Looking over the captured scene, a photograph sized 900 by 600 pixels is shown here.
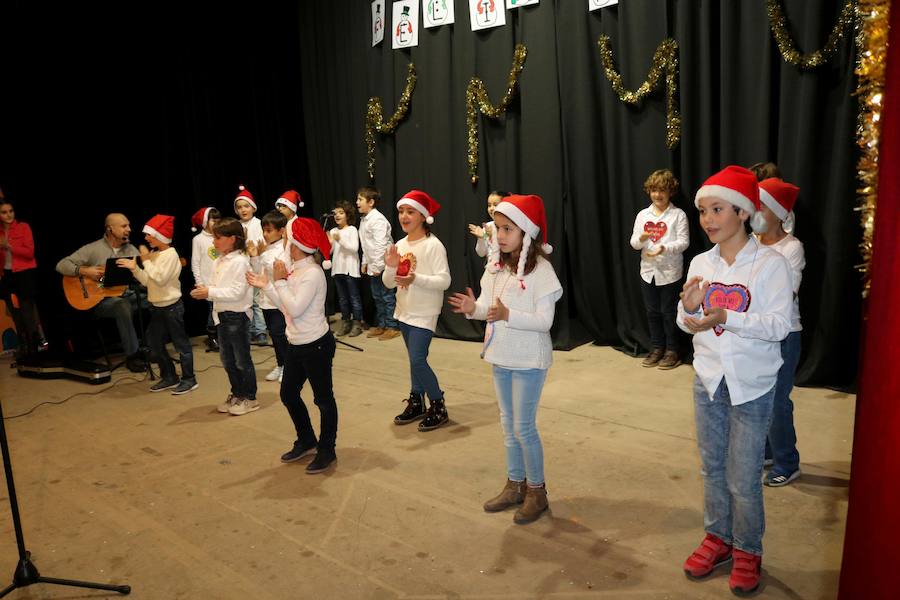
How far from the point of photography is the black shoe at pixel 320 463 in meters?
4.00

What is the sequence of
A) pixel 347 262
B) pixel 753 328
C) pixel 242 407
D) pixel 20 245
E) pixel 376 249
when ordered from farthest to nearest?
1. pixel 347 262
2. pixel 376 249
3. pixel 20 245
4. pixel 242 407
5. pixel 753 328

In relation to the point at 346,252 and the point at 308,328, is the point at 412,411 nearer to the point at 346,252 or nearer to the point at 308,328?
the point at 308,328

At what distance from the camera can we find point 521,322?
3.11 metres

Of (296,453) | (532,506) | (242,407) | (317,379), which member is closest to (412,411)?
(296,453)

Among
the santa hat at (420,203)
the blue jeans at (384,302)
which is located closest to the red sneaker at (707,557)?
the santa hat at (420,203)

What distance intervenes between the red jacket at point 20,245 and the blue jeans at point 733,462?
684 cm

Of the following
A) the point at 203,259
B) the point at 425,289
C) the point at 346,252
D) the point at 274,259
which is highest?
the point at 274,259

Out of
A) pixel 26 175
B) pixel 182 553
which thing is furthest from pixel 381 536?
pixel 26 175

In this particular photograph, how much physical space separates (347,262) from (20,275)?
132 inches

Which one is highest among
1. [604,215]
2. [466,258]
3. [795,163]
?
[795,163]

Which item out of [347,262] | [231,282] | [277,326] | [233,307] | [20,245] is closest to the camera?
[231,282]

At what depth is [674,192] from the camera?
582 cm

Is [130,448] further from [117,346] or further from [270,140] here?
[270,140]

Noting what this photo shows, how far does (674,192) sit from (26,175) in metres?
6.69
